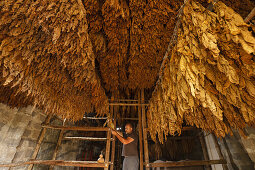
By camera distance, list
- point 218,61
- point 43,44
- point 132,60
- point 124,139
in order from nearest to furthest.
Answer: point 218,61 < point 43,44 < point 132,60 < point 124,139

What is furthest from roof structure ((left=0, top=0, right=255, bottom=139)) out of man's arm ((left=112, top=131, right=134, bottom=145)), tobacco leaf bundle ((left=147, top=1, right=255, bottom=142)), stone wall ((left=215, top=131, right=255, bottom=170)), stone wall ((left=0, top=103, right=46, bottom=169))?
stone wall ((left=215, top=131, right=255, bottom=170))

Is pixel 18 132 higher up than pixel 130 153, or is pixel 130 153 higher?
pixel 18 132

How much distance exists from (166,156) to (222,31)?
612cm

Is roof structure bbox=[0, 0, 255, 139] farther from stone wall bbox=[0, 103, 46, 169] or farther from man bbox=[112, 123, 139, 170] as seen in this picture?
man bbox=[112, 123, 139, 170]

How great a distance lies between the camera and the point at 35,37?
1399 millimetres

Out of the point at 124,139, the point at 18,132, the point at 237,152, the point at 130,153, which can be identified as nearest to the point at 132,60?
the point at 124,139

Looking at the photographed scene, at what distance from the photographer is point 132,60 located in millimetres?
2404

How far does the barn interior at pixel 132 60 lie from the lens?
110 cm

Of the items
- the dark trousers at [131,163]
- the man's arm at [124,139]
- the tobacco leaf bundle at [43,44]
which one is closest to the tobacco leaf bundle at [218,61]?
the tobacco leaf bundle at [43,44]

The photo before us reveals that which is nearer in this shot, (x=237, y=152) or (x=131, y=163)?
(x=237, y=152)

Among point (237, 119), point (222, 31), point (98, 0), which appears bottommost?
point (237, 119)

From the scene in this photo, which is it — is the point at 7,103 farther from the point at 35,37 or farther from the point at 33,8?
the point at 33,8

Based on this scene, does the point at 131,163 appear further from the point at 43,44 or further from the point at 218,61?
the point at 43,44

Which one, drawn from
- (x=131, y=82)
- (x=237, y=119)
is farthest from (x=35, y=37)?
(x=237, y=119)
